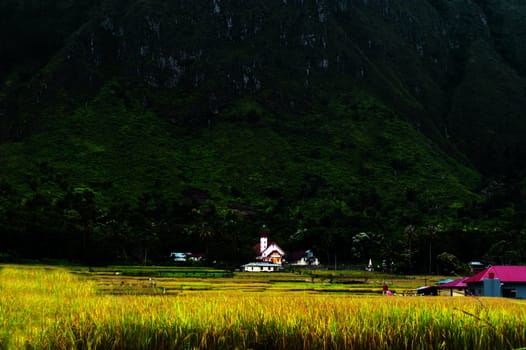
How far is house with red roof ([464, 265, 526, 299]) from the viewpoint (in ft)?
182

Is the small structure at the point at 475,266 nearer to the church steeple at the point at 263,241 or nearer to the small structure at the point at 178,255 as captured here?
the church steeple at the point at 263,241

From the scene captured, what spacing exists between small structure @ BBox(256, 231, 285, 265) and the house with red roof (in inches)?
3612

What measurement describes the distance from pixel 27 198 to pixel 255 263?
63.2 metres

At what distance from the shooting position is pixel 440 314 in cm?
1652

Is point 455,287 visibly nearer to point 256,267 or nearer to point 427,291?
point 427,291

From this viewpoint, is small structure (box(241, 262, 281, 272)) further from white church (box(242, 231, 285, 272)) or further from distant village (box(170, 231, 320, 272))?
distant village (box(170, 231, 320, 272))

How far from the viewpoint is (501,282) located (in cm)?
5675

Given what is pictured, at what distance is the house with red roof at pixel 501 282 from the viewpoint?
182 feet

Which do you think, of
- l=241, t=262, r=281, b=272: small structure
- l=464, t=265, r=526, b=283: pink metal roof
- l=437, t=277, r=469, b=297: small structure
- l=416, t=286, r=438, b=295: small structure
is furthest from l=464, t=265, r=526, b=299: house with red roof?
l=241, t=262, r=281, b=272: small structure

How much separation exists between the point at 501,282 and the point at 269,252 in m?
100

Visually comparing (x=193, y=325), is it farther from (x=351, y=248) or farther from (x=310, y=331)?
(x=351, y=248)

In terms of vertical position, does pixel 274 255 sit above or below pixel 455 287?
above

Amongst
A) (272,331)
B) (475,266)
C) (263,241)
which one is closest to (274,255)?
(263,241)

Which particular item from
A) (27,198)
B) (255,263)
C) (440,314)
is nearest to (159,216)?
(27,198)
